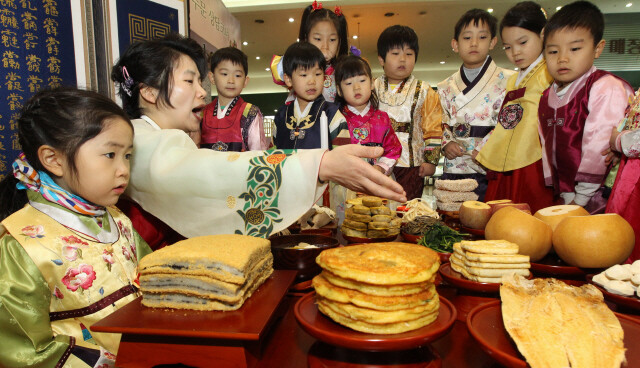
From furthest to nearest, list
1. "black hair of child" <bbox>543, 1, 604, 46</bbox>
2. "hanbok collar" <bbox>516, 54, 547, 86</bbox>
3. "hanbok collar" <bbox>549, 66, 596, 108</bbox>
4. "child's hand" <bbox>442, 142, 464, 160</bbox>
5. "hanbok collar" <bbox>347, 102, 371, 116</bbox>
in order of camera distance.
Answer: "child's hand" <bbox>442, 142, 464, 160</bbox>, "hanbok collar" <bbox>347, 102, 371, 116</bbox>, "hanbok collar" <bbox>516, 54, 547, 86</bbox>, "hanbok collar" <bbox>549, 66, 596, 108</bbox>, "black hair of child" <bbox>543, 1, 604, 46</bbox>

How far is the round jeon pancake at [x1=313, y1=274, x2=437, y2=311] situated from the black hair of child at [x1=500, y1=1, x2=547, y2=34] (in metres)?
2.78

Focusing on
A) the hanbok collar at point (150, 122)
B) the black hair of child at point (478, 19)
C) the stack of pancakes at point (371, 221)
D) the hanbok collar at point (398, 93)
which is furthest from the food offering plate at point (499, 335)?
the black hair of child at point (478, 19)

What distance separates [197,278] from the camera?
84cm

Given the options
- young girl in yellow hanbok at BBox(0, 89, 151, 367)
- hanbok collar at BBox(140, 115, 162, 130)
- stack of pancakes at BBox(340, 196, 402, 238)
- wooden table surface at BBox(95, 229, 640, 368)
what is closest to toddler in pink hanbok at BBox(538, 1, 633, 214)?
stack of pancakes at BBox(340, 196, 402, 238)

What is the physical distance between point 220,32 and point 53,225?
4.02 m

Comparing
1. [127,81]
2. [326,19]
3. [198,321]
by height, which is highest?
[326,19]

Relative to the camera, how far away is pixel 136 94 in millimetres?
1647

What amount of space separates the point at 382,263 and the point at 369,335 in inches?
5.8

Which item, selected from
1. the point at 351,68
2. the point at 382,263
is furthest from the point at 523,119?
the point at 382,263

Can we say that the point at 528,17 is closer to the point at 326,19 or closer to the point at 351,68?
the point at 351,68

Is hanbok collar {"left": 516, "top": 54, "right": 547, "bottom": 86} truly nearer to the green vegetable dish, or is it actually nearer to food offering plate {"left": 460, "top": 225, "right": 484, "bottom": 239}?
food offering plate {"left": 460, "top": 225, "right": 484, "bottom": 239}

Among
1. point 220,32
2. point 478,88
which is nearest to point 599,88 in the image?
point 478,88

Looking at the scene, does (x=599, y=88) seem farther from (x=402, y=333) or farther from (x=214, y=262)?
(x=214, y=262)

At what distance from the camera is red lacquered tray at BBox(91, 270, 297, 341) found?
70 centimetres
